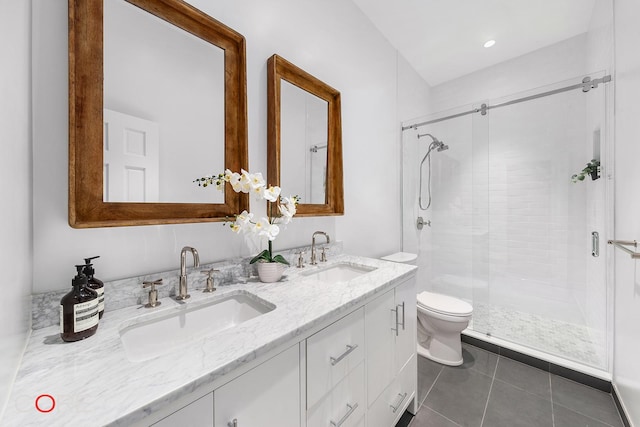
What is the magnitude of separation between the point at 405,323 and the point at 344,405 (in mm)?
568

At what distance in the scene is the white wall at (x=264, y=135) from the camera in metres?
0.79

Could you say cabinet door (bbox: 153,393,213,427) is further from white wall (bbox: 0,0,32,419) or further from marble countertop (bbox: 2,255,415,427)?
white wall (bbox: 0,0,32,419)

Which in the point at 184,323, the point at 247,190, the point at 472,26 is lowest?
the point at 184,323

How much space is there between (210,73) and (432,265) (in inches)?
101

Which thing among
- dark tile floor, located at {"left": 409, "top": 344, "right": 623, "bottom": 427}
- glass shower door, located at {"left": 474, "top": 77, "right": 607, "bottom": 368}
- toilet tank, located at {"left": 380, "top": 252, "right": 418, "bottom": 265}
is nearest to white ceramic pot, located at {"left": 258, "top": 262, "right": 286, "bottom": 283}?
dark tile floor, located at {"left": 409, "top": 344, "right": 623, "bottom": 427}

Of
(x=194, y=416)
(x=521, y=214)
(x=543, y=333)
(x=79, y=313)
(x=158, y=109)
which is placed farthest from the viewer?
(x=521, y=214)

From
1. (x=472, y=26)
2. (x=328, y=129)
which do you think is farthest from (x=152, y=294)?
(x=472, y=26)

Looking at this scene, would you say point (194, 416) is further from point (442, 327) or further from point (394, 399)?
point (442, 327)

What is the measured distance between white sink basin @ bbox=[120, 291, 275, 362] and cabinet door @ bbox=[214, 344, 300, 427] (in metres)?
0.21

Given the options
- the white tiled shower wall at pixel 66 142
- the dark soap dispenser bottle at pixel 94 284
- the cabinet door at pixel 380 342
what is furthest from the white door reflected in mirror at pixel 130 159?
the cabinet door at pixel 380 342

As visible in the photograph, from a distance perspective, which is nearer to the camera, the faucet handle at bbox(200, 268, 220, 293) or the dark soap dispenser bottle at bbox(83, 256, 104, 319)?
the dark soap dispenser bottle at bbox(83, 256, 104, 319)

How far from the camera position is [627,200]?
143 centimetres

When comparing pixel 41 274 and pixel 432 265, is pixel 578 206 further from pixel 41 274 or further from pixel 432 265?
pixel 41 274

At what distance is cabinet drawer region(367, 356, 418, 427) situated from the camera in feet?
3.83
